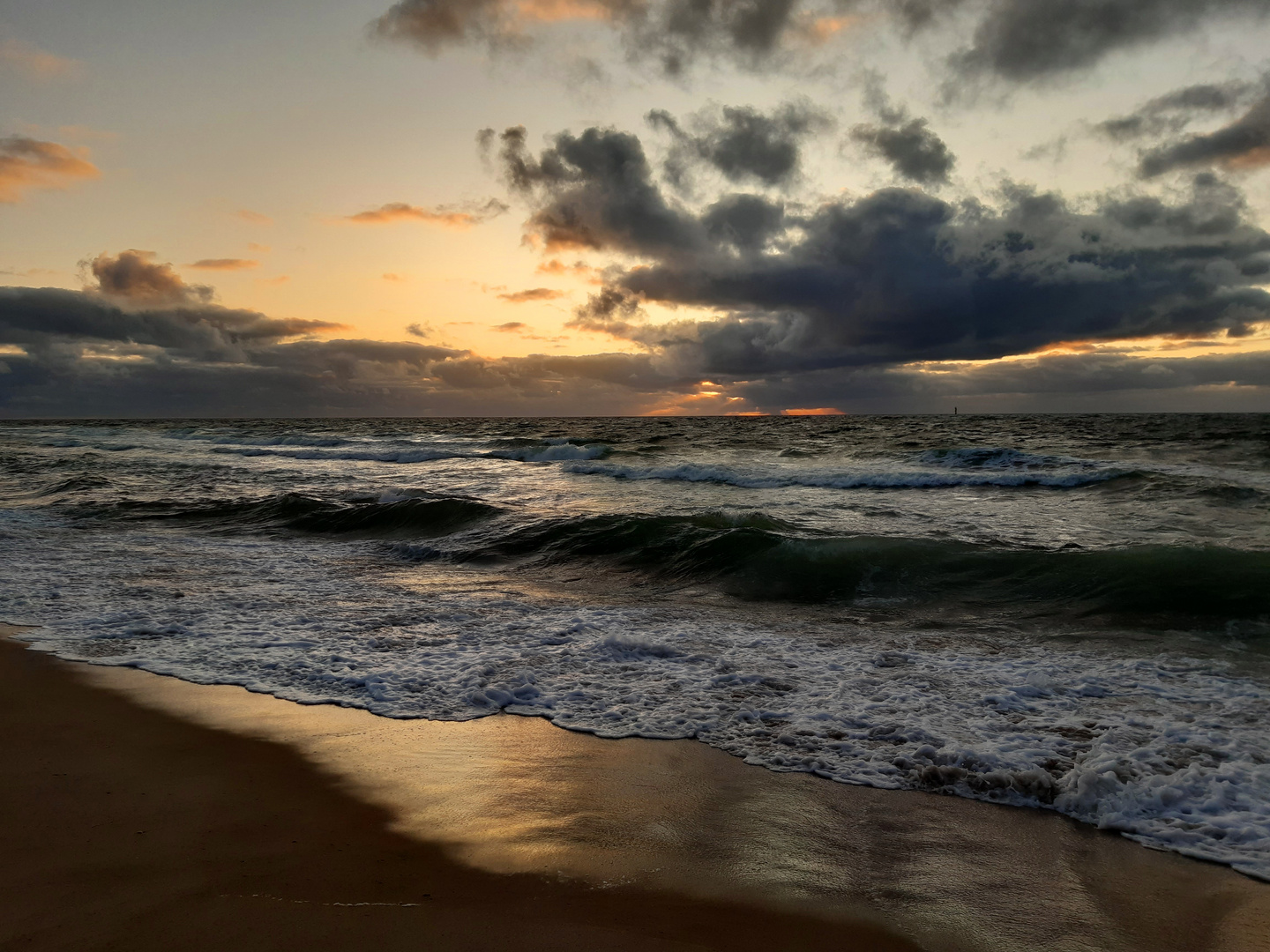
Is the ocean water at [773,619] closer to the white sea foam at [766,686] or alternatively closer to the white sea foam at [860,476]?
the white sea foam at [766,686]

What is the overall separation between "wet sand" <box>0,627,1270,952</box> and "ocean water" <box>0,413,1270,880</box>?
1.50 ft

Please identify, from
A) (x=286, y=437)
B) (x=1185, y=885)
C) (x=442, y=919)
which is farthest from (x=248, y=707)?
(x=286, y=437)

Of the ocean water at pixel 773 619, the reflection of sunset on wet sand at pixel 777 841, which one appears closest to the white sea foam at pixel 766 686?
the ocean water at pixel 773 619

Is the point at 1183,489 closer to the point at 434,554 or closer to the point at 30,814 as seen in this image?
the point at 434,554

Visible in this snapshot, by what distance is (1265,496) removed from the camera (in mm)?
15234

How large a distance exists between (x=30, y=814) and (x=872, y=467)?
24359mm

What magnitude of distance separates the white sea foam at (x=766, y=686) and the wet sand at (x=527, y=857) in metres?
0.35

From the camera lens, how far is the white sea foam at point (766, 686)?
405 centimetres

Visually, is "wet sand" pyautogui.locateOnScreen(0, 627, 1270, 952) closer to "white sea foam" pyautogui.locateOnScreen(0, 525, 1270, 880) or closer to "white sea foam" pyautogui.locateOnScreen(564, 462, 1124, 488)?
"white sea foam" pyautogui.locateOnScreen(0, 525, 1270, 880)

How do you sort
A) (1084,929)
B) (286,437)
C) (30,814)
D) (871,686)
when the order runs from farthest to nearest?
1. (286,437)
2. (871,686)
3. (30,814)
4. (1084,929)

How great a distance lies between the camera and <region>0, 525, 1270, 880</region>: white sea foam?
4055 millimetres

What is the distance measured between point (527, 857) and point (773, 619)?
16.9ft

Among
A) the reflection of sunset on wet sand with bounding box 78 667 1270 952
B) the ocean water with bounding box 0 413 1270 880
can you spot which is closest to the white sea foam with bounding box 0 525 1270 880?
the ocean water with bounding box 0 413 1270 880

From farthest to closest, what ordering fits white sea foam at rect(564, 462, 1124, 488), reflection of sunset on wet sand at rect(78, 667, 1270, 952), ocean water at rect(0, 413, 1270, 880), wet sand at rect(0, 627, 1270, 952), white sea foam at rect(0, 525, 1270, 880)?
white sea foam at rect(564, 462, 1124, 488) < ocean water at rect(0, 413, 1270, 880) < white sea foam at rect(0, 525, 1270, 880) < reflection of sunset on wet sand at rect(78, 667, 1270, 952) < wet sand at rect(0, 627, 1270, 952)
